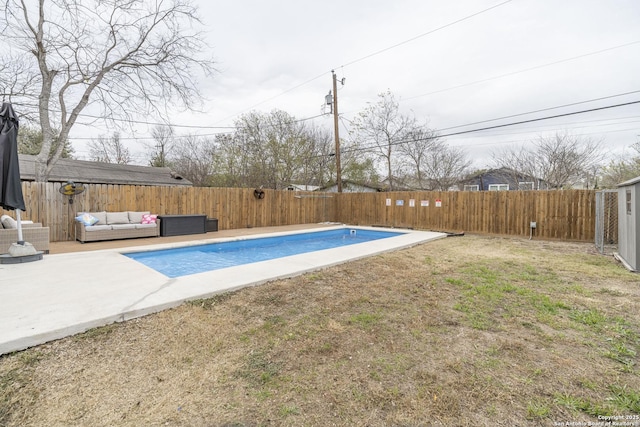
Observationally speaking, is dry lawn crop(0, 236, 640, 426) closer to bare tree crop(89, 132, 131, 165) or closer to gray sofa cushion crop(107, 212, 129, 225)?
gray sofa cushion crop(107, 212, 129, 225)

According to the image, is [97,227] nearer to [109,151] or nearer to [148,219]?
[148,219]

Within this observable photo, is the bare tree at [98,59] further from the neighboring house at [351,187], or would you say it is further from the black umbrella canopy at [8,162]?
the neighboring house at [351,187]

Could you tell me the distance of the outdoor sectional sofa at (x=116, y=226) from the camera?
290 inches

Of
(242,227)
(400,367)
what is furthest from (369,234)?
(400,367)

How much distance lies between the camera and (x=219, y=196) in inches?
418

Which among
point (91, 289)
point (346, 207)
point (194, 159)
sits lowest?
point (91, 289)

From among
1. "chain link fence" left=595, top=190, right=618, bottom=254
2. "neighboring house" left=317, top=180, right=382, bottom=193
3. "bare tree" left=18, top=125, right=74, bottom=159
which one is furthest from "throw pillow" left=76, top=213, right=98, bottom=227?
"neighboring house" left=317, top=180, right=382, bottom=193

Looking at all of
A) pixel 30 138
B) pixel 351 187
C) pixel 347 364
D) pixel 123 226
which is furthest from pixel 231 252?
pixel 351 187

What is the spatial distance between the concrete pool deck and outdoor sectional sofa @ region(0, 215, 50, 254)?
41cm

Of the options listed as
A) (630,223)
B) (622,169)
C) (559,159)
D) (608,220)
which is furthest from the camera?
(559,159)

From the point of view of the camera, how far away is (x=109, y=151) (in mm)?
21219

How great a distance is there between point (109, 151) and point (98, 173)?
8.38m

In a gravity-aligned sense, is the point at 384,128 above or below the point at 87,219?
above

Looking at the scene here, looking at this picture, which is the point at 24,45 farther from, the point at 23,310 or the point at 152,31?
the point at 23,310
